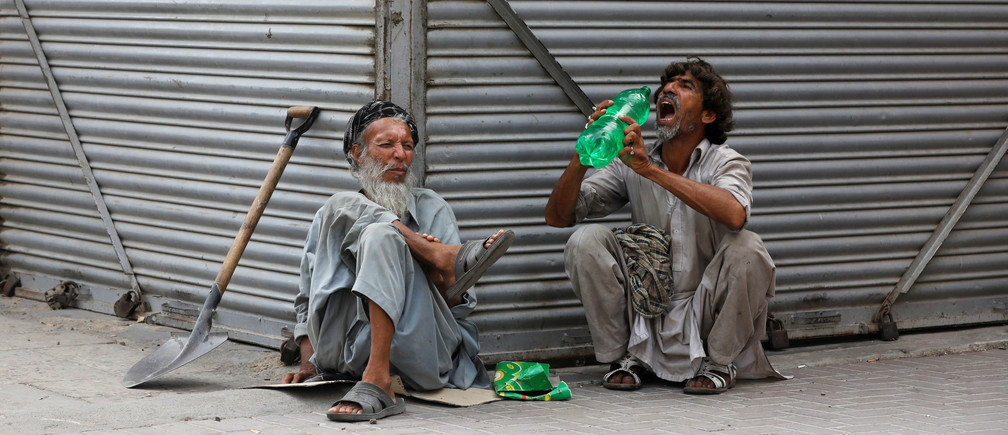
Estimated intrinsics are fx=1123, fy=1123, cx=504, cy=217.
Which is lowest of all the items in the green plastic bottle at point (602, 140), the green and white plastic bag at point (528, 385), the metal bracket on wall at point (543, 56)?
the green and white plastic bag at point (528, 385)

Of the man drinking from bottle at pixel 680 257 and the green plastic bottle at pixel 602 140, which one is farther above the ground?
the green plastic bottle at pixel 602 140

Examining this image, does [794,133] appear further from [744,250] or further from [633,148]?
[633,148]

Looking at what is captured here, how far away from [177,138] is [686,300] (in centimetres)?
252

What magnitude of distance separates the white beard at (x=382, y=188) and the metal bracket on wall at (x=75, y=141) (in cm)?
190

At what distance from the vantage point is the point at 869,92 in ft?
17.9

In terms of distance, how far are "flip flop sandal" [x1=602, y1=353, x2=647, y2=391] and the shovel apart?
1561 millimetres

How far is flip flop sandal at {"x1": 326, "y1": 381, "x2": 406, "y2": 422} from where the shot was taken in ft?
12.4

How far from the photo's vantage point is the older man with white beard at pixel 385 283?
3.92m

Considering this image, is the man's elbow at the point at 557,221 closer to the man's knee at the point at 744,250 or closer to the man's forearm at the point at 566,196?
the man's forearm at the point at 566,196

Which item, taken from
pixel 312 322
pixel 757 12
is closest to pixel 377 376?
pixel 312 322

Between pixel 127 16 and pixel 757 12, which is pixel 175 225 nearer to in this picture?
pixel 127 16

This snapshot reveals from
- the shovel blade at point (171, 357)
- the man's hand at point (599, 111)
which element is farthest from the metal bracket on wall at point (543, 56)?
the shovel blade at point (171, 357)

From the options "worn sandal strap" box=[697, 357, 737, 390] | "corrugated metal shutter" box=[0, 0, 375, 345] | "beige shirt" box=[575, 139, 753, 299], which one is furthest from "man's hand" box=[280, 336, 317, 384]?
"worn sandal strap" box=[697, 357, 737, 390]

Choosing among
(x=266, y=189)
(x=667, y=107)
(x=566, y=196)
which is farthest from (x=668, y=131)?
(x=266, y=189)
